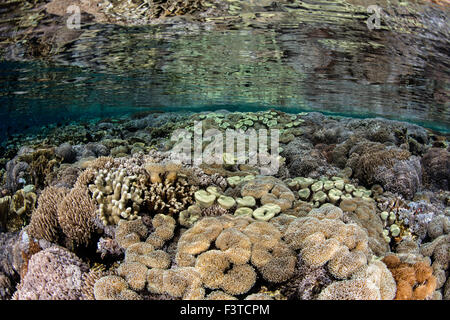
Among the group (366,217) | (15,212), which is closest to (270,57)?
(366,217)

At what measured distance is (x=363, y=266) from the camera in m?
3.25

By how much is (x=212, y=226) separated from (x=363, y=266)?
2.10 meters

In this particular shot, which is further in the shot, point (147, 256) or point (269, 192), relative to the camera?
point (269, 192)

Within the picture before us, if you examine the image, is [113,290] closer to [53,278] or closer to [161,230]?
[53,278]

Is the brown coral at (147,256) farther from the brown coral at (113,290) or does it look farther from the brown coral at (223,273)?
the brown coral at (223,273)

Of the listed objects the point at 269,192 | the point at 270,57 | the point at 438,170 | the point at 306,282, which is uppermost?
the point at 270,57

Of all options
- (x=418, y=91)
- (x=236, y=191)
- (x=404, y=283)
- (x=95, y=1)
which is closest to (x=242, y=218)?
(x=236, y=191)

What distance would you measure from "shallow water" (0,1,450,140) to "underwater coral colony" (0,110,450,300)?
5.01 m

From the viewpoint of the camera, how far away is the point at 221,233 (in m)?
3.91

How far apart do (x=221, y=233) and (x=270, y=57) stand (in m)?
13.0

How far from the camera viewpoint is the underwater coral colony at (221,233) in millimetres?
3340

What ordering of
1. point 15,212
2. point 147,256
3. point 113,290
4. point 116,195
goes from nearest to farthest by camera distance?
point 113,290, point 147,256, point 116,195, point 15,212

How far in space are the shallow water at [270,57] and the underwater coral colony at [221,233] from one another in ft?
16.4

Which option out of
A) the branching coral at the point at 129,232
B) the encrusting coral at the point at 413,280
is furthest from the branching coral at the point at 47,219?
the encrusting coral at the point at 413,280
